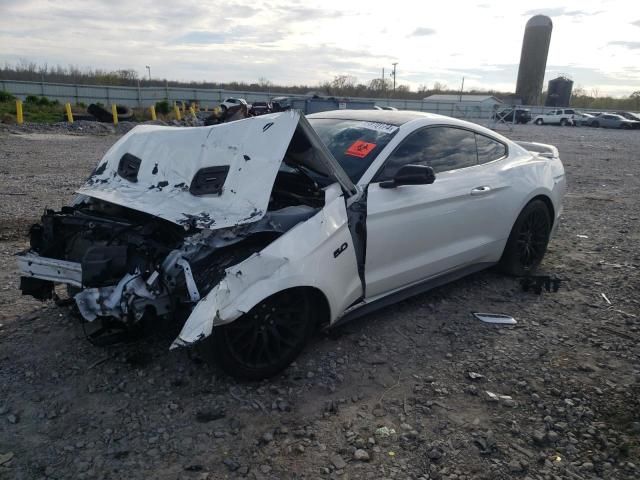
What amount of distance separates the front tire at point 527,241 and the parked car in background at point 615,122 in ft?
136

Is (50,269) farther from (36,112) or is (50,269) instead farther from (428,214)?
(36,112)

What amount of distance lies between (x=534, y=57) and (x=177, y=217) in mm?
67509

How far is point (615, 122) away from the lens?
131 feet

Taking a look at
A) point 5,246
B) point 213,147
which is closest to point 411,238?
point 213,147

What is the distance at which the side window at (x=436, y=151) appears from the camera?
384 cm

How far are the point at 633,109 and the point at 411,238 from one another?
7727 centimetres

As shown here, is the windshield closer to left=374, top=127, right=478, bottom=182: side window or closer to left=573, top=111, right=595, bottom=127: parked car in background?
left=374, top=127, right=478, bottom=182: side window

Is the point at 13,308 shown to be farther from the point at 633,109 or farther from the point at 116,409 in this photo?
the point at 633,109

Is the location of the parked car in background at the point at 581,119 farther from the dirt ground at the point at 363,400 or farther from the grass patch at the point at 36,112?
the dirt ground at the point at 363,400

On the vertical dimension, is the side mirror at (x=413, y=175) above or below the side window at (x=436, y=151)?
below

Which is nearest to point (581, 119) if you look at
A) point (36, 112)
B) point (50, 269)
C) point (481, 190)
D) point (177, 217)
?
point (36, 112)

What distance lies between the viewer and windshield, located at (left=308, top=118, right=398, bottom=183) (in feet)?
12.3

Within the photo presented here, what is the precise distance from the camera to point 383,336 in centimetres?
383

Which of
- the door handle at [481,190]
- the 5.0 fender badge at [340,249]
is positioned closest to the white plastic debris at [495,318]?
the door handle at [481,190]
